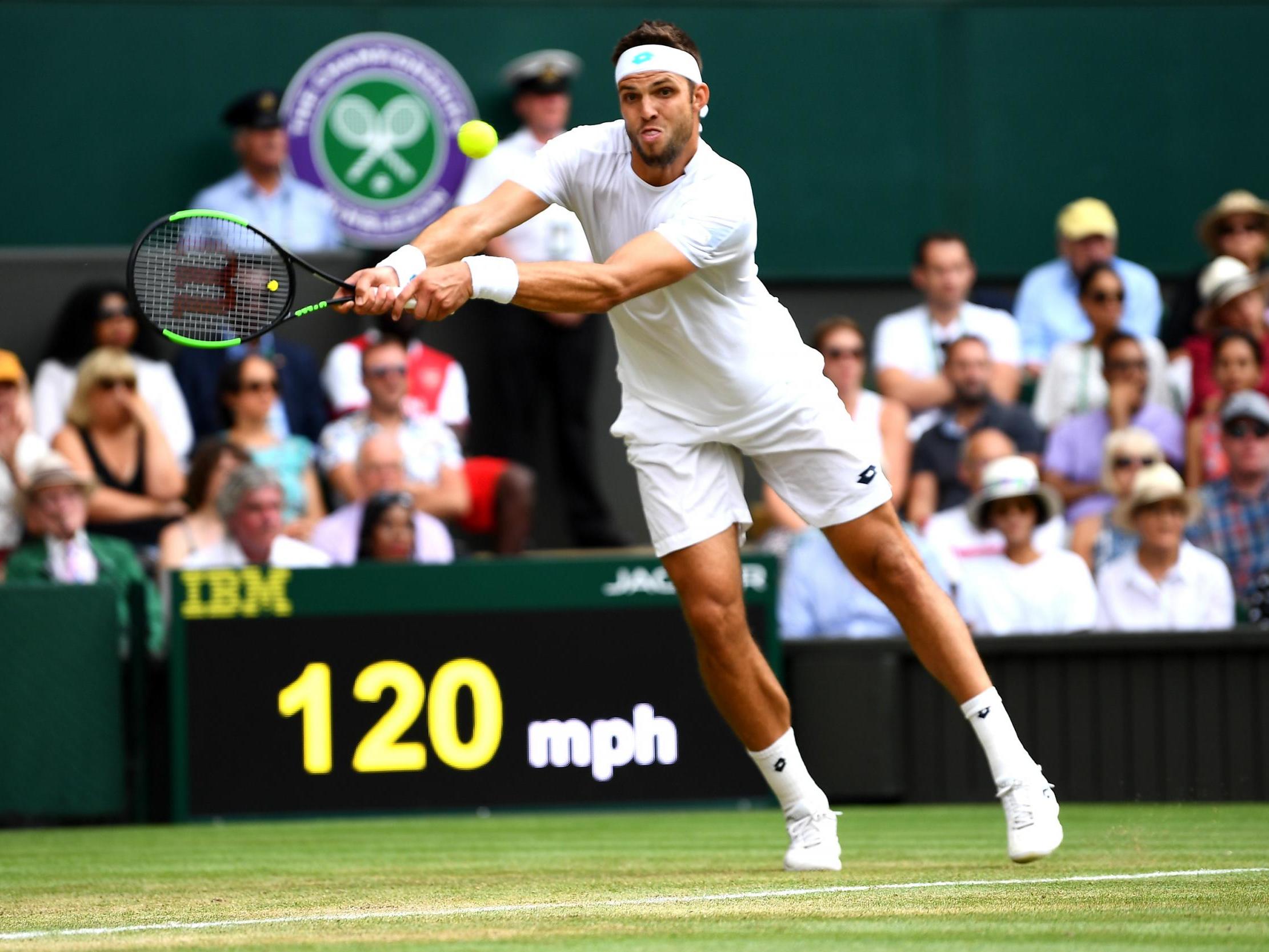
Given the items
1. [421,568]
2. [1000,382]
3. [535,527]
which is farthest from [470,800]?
[1000,382]

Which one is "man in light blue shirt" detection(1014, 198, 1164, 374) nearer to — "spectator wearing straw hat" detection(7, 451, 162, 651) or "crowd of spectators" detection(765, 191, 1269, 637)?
"crowd of spectators" detection(765, 191, 1269, 637)

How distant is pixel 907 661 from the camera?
8766 millimetres

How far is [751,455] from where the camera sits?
571 centimetres

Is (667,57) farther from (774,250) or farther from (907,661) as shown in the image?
(774,250)

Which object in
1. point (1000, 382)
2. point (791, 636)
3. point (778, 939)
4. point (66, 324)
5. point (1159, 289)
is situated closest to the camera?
point (778, 939)

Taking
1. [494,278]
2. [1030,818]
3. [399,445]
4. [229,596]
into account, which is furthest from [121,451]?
[1030,818]

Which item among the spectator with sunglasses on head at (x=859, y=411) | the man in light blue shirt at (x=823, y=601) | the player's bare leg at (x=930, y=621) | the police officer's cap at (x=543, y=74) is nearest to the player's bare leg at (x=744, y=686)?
the player's bare leg at (x=930, y=621)

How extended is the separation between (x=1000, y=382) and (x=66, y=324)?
4.36 metres

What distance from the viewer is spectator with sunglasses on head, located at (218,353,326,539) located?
9438mm

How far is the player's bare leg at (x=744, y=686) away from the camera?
221 inches

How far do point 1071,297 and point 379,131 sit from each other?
380cm

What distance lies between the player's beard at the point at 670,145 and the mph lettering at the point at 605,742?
11.5 ft

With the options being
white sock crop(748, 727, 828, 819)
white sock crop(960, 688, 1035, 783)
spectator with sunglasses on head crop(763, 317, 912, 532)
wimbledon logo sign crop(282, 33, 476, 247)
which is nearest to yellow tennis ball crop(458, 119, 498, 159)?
white sock crop(748, 727, 828, 819)

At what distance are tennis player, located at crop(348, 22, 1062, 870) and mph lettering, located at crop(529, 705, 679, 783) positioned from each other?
2.75 metres
